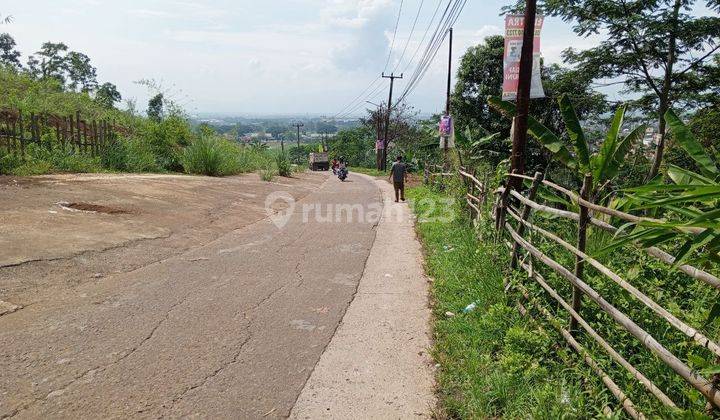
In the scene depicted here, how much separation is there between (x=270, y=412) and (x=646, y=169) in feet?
54.8

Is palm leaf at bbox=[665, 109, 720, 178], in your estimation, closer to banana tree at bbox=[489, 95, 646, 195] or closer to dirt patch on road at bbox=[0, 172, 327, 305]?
banana tree at bbox=[489, 95, 646, 195]

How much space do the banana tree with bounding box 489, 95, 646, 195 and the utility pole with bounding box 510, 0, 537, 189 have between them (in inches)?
23.8

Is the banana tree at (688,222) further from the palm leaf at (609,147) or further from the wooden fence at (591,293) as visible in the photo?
the palm leaf at (609,147)

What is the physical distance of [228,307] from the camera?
533cm

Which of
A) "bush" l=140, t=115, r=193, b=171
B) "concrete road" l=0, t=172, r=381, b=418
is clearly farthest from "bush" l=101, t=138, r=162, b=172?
"concrete road" l=0, t=172, r=381, b=418

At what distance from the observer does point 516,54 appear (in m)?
6.75

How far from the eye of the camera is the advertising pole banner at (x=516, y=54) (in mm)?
6629

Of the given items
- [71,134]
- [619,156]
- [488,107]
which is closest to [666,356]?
[619,156]

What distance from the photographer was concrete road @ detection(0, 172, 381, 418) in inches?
134

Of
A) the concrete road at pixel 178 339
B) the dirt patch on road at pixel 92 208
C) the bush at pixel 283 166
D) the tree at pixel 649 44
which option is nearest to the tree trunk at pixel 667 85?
the tree at pixel 649 44

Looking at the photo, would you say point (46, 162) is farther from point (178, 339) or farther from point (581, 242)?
point (581, 242)

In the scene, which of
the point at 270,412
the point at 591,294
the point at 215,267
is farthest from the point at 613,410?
the point at 215,267

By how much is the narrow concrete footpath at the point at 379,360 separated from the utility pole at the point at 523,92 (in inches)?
85.5

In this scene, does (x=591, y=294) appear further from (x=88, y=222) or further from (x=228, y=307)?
(x=88, y=222)
